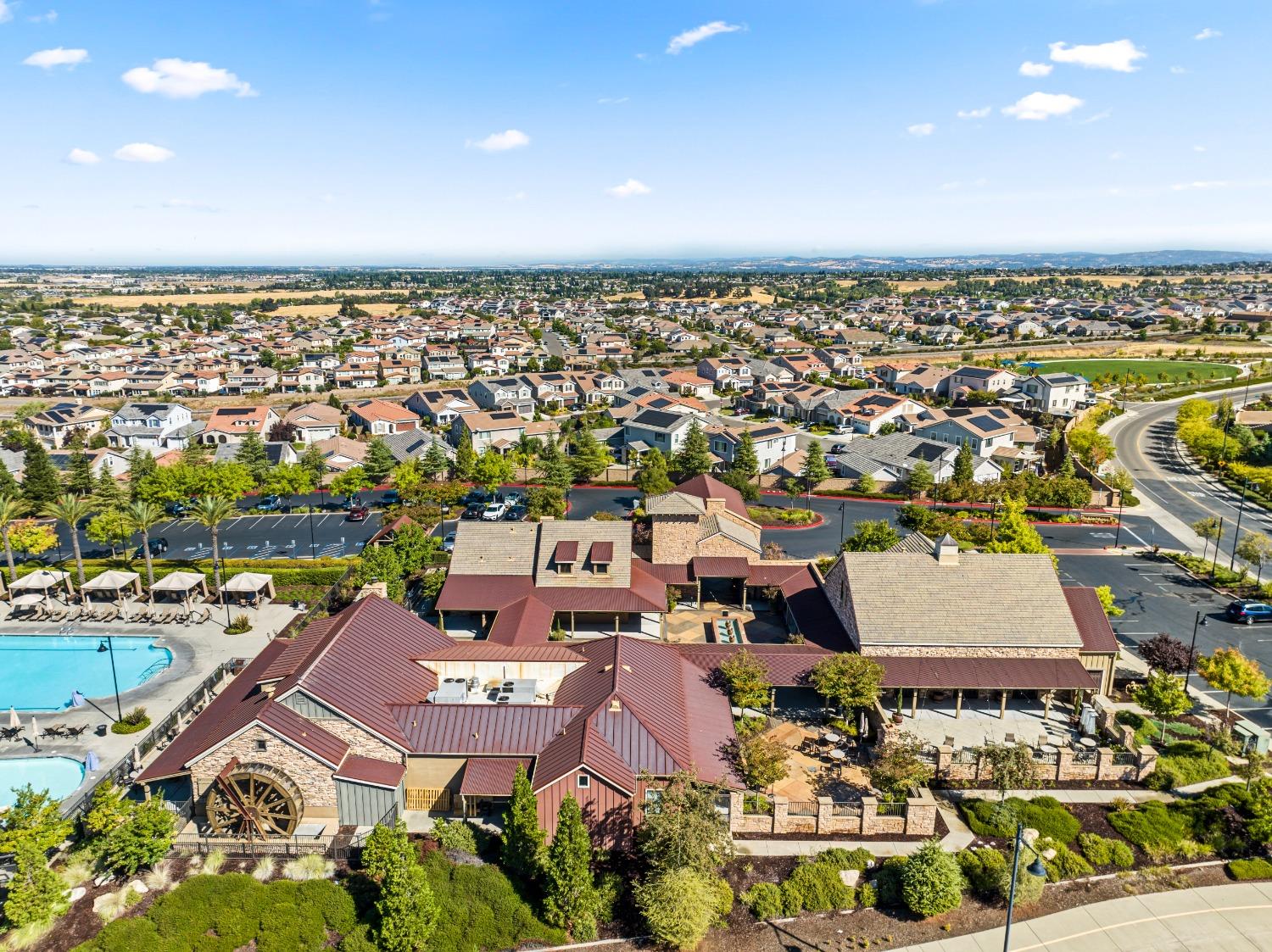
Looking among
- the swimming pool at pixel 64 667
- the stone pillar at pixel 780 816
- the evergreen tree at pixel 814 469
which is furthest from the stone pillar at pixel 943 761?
the evergreen tree at pixel 814 469

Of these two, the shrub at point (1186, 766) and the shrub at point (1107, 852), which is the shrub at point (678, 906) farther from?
the shrub at point (1186, 766)

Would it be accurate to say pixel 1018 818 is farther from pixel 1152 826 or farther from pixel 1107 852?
pixel 1152 826

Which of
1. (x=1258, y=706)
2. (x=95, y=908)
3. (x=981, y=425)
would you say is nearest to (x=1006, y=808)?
(x=1258, y=706)

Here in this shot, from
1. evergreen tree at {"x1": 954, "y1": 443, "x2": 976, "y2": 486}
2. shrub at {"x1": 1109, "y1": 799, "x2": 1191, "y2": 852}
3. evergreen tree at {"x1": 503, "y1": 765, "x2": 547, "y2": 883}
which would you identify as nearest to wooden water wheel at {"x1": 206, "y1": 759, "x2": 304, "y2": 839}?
evergreen tree at {"x1": 503, "y1": 765, "x2": 547, "y2": 883}

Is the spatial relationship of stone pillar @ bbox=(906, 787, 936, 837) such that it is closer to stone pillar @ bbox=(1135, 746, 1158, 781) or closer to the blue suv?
stone pillar @ bbox=(1135, 746, 1158, 781)

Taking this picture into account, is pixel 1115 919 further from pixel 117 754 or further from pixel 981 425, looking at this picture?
pixel 981 425

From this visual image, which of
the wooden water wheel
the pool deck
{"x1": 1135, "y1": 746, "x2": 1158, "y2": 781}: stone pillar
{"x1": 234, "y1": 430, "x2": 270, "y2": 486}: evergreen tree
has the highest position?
{"x1": 234, "y1": 430, "x2": 270, "y2": 486}: evergreen tree
